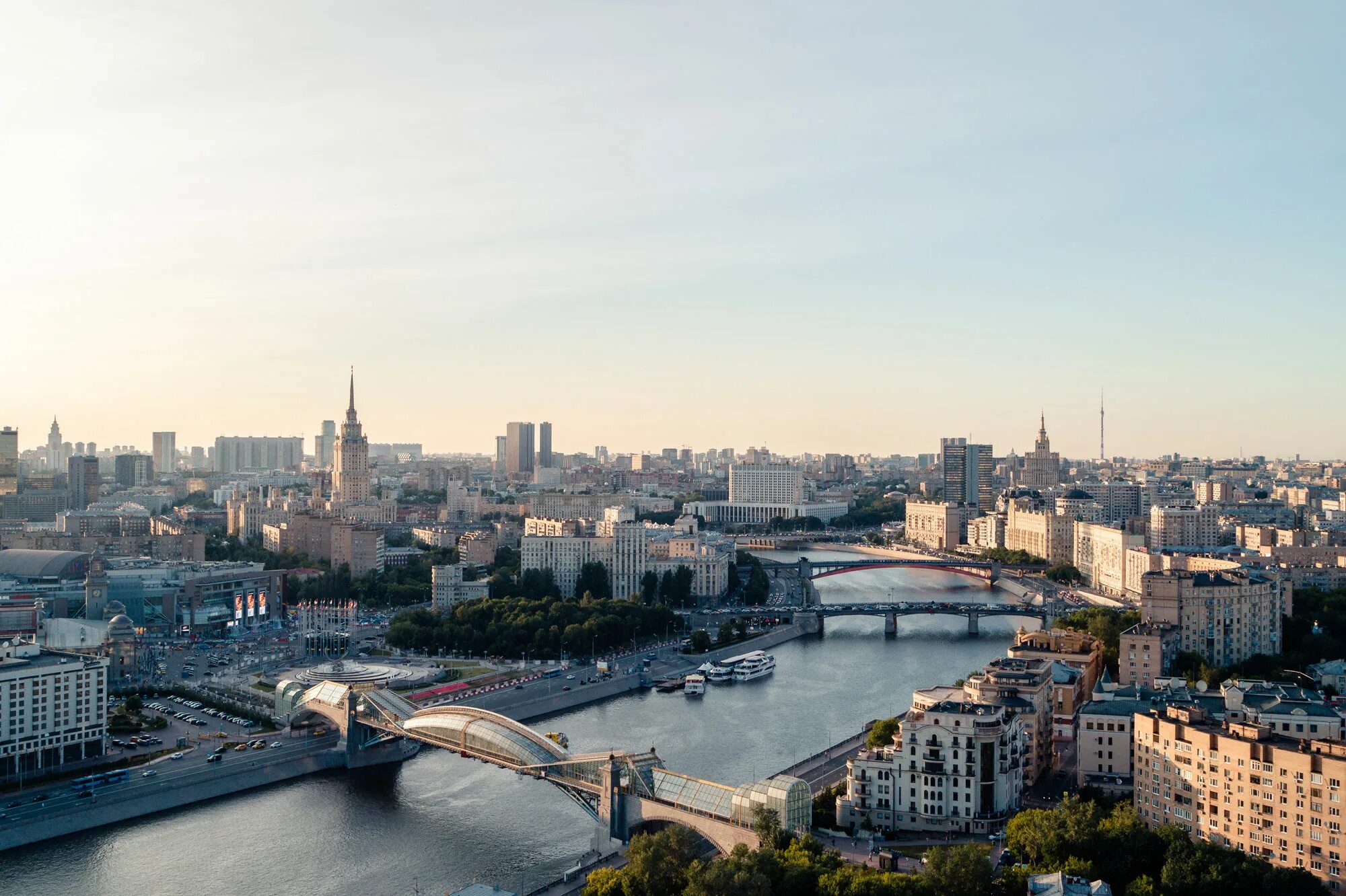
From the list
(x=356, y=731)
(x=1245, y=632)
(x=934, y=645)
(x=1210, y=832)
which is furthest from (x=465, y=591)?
(x=1210, y=832)

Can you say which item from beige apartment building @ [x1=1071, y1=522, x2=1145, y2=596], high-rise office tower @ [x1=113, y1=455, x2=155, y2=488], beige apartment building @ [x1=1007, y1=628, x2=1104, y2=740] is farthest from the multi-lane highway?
high-rise office tower @ [x1=113, y1=455, x2=155, y2=488]

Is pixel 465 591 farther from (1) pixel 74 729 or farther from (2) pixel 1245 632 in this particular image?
(2) pixel 1245 632

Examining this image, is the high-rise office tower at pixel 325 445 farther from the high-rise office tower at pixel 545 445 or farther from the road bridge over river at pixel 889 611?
the road bridge over river at pixel 889 611

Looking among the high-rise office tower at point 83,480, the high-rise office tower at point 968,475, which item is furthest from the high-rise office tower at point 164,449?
the high-rise office tower at point 968,475

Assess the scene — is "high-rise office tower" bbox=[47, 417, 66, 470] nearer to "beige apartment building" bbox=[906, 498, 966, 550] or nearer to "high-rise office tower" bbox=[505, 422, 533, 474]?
"high-rise office tower" bbox=[505, 422, 533, 474]

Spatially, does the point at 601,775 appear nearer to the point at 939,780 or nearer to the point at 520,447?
the point at 939,780

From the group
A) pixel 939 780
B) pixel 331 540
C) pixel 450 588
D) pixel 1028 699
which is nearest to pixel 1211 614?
pixel 1028 699
